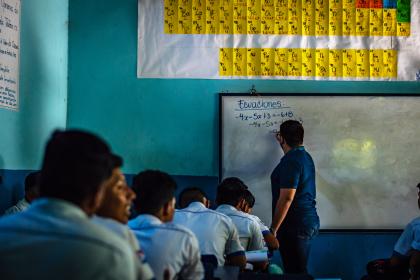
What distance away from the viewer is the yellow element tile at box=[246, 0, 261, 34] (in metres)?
5.18

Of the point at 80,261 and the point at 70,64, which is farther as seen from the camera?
the point at 70,64

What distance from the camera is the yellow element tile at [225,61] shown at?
5156mm

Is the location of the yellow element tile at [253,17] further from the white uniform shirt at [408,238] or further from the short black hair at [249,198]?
the white uniform shirt at [408,238]

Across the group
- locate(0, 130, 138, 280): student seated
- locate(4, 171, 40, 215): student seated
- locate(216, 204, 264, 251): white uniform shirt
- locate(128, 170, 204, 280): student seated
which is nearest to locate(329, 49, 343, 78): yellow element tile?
locate(216, 204, 264, 251): white uniform shirt

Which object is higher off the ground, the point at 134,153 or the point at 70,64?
the point at 70,64

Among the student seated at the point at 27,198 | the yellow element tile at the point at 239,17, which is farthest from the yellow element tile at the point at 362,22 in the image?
the student seated at the point at 27,198

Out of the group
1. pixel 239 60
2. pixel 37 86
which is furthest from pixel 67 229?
pixel 239 60

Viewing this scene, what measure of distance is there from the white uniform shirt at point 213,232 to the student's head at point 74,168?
6.01ft

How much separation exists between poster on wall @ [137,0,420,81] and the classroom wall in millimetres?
598

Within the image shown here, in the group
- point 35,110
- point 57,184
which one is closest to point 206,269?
point 57,184

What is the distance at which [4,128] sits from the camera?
3.90m

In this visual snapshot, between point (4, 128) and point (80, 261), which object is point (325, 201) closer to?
point (4, 128)

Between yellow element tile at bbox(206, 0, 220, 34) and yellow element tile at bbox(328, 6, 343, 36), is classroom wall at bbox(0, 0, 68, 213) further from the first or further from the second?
yellow element tile at bbox(328, 6, 343, 36)

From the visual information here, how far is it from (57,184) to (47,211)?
55mm
